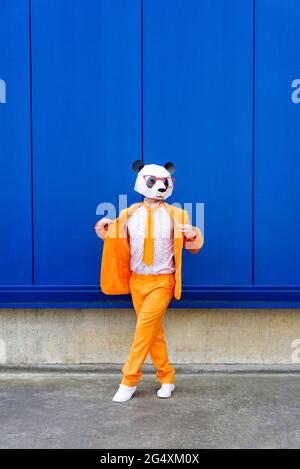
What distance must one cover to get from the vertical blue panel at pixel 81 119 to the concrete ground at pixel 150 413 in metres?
1.05

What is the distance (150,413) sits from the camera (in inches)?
144

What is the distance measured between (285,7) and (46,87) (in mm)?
2332

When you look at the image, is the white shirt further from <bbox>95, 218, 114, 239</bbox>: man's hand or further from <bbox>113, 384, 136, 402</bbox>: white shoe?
<bbox>113, 384, 136, 402</bbox>: white shoe

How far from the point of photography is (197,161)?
4.50 m

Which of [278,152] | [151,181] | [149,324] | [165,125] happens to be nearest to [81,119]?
[165,125]

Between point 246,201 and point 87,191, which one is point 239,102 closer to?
point 246,201

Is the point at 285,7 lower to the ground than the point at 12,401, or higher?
higher

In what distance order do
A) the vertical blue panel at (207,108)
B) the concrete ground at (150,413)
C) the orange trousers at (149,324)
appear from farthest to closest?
the vertical blue panel at (207,108)
the orange trousers at (149,324)
the concrete ground at (150,413)

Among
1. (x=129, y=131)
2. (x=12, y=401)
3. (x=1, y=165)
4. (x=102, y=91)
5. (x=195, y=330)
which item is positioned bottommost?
(x=12, y=401)

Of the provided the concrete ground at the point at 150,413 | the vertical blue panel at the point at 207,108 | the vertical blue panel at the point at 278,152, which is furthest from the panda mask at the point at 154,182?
the concrete ground at the point at 150,413

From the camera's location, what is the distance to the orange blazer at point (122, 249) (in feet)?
12.8

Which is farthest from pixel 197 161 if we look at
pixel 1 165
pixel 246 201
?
pixel 1 165

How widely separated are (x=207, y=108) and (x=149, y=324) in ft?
6.78

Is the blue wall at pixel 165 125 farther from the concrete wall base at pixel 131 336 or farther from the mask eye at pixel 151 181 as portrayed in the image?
the mask eye at pixel 151 181
